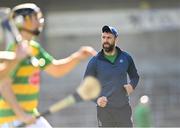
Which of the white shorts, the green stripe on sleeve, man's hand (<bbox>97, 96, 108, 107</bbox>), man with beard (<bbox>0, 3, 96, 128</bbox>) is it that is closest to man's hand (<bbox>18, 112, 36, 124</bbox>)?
man with beard (<bbox>0, 3, 96, 128</bbox>)

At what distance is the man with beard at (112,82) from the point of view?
6.68m

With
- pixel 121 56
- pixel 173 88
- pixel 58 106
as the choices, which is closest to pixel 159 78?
pixel 173 88

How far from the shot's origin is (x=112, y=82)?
6.67 metres

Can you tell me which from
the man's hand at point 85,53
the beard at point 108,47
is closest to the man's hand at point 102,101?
the beard at point 108,47

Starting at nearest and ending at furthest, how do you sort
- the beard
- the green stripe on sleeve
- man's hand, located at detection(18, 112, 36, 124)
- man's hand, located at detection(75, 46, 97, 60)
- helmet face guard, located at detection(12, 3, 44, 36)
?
1. man's hand, located at detection(18, 112, 36, 124)
2. helmet face guard, located at detection(12, 3, 44, 36)
3. the green stripe on sleeve
4. man's hand, located at detection(75, 46, 97, 60)
5. the beard

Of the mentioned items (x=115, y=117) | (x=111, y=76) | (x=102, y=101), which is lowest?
(x=115, y=117)

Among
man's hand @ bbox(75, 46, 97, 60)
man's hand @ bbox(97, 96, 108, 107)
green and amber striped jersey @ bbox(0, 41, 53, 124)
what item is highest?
man's hand @ bbox(75, 46, 97, 60)

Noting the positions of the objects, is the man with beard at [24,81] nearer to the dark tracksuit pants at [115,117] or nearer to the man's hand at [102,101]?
the man's hand at [102,101]

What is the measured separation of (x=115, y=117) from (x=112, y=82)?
1.19 ft

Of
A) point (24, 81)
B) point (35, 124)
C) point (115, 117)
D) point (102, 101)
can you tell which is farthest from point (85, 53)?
point (115, 117)

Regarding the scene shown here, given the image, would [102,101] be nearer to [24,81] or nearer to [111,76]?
[111,76]

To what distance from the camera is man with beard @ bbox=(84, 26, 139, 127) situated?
6.68 meters

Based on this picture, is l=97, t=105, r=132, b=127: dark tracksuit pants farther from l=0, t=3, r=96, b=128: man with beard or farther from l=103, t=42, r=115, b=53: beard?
l=0, t=3, r=96, b=128: man with beard

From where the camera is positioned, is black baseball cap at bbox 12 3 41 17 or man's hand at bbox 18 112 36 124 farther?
black baseball cap at bbox 12 3 41 17
